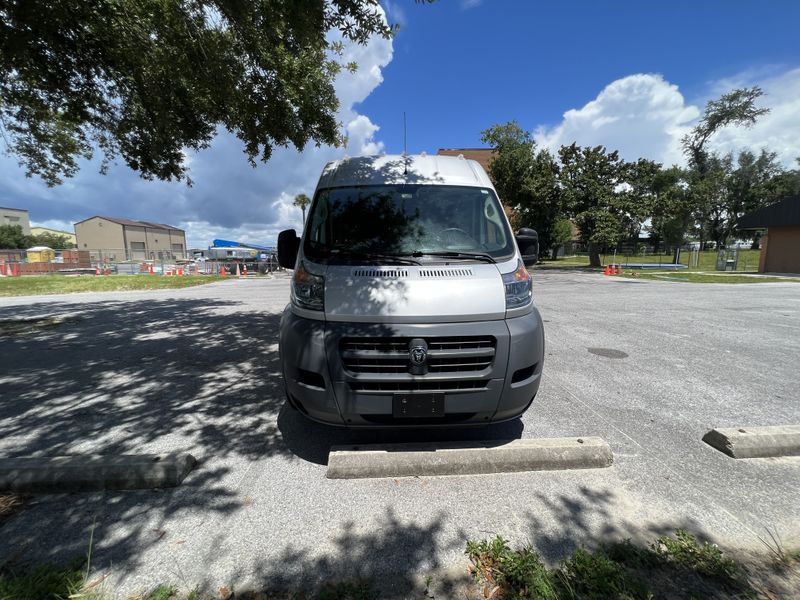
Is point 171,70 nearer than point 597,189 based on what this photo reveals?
Yes

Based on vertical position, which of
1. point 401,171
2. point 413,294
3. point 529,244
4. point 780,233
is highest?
point 780,233

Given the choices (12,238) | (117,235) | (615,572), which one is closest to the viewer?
(615,572)

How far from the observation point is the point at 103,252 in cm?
3638

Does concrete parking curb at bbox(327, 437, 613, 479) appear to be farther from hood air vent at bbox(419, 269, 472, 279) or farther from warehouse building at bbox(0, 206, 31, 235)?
warehouse building at bbox(0, 206, 31, 235)

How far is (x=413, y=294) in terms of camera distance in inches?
109

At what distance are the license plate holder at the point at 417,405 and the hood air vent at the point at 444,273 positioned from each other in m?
0.88

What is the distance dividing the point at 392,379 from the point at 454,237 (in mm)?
1510

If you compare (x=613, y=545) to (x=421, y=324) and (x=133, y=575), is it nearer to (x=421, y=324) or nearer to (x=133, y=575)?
(x=421, y=324)

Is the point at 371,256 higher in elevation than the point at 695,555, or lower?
higher

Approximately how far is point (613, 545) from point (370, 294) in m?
2.11

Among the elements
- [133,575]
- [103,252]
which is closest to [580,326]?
[133,575]

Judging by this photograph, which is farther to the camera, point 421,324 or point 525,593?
point 421,324

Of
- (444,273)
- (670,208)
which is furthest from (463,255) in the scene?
(670,208)

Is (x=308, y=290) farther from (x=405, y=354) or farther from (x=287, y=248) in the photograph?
(x=287, y=248)
